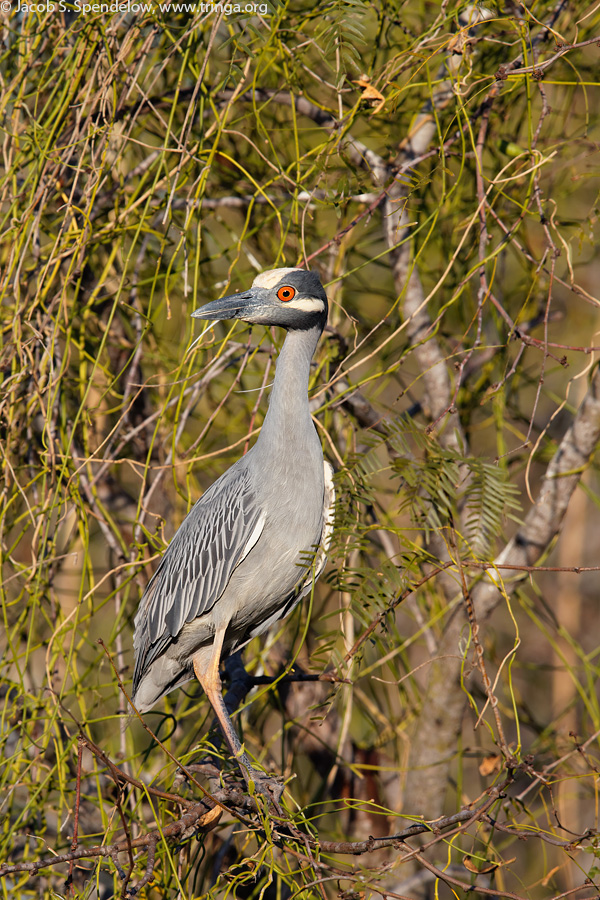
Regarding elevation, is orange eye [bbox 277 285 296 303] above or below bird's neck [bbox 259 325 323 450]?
above

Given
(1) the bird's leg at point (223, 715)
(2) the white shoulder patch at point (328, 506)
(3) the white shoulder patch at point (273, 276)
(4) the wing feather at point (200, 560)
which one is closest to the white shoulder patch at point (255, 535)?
(4) the wing feather at point (200, 560)

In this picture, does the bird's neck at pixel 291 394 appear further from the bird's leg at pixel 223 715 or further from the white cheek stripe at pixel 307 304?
the bird's leg at pixel 223 715

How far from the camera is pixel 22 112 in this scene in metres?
2.93

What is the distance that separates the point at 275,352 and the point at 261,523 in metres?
0.80

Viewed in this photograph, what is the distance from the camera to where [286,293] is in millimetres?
2404

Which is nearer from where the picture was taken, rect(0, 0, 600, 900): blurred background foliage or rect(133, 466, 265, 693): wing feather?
rect(0, 0, 600, 900): blurred background foliage

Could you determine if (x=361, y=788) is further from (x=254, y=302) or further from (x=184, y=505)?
(x=254, y=302)

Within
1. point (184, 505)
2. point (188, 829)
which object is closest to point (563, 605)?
point (184, 505)

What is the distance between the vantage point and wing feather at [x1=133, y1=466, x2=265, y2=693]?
2553 millimetres

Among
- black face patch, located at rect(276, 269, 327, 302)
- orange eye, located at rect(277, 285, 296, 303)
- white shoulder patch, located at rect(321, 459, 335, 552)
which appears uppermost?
black face patch, located at rect(276, 269, 327, 302)

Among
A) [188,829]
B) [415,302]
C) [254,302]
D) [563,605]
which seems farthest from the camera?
[563,605]

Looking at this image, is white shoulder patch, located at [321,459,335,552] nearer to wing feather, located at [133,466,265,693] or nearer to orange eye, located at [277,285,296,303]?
wing feather, located at [133,466,265,693]

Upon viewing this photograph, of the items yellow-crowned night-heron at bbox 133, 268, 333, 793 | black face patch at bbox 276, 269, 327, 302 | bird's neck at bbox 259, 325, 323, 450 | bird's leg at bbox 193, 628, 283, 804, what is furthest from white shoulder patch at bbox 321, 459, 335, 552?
black face patch at bbox 276, 269, 327, 302

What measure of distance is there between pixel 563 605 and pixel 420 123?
4.61 m
